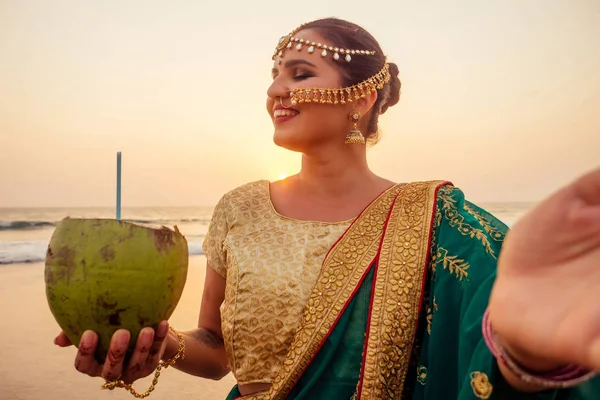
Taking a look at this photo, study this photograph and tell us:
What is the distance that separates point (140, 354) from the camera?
1.18 meters

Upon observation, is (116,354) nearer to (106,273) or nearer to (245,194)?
(106,273)

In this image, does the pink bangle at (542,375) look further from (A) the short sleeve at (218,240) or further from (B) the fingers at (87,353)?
(A) the short sleeve at (218,240)

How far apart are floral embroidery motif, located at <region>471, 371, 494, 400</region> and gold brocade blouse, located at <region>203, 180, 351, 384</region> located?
670mm

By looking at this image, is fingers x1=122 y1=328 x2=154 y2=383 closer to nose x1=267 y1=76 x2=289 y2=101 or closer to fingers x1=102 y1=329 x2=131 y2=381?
fingers x1=102 y1=329 x2=131 y2=381

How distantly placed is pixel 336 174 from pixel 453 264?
58cm

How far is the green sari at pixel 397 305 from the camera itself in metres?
1.45

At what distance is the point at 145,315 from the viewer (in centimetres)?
117

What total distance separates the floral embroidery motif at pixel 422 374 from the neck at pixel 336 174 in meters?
0.66

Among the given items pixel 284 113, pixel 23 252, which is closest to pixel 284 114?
pixel 284 113

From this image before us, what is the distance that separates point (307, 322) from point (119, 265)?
67 cm

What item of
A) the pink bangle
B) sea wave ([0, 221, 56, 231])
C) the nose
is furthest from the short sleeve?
sea wave ([0, 221, 56, 231])

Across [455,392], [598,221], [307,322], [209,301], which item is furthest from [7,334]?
[598,221]

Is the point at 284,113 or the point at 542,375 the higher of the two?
the point at 284,113

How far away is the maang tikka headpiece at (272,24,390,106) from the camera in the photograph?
1775 millimetres
